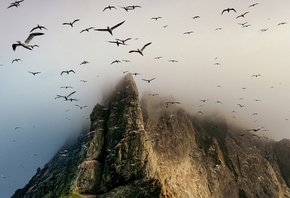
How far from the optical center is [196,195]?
11188 cm

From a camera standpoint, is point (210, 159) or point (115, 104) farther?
point (210, 159)

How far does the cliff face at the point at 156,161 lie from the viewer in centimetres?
9369

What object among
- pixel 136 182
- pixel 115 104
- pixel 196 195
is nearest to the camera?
pixel 136 182

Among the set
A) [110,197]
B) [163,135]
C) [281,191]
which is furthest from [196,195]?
[281,191]

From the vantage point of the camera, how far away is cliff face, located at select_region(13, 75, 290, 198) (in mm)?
93688

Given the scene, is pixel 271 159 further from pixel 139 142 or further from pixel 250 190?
pixel 139 142

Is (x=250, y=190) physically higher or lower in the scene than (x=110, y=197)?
lower

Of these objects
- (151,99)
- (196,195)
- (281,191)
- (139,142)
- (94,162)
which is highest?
(151,99)

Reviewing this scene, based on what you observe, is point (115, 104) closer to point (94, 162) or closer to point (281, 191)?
point (94, 162)

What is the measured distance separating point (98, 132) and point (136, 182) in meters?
44.8

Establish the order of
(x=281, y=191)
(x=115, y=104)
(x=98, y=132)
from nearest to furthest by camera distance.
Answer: (x=98, y=132)
(x=115, y=104)
(x=281, y=191)

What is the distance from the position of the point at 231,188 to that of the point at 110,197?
322ft

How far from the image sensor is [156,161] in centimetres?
10512

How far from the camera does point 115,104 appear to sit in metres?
134
